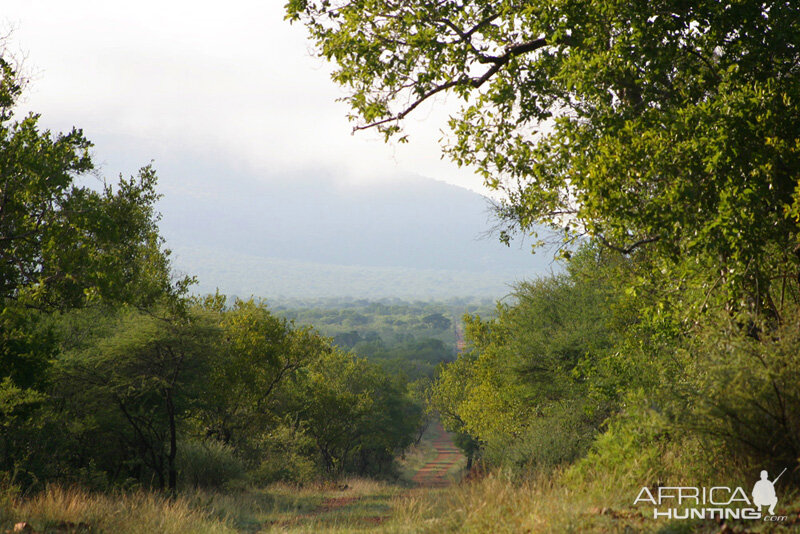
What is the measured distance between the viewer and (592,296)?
2702 centimetres

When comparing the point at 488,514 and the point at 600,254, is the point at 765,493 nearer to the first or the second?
the point at 488,514

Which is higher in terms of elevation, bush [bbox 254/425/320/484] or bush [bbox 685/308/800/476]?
bush [bbox 685/308/800/476]

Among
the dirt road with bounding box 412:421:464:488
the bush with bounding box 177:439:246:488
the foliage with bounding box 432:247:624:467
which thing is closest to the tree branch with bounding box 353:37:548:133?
the foliage with bounding box 432:247:624:467

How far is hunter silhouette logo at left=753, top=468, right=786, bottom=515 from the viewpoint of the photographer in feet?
21.0

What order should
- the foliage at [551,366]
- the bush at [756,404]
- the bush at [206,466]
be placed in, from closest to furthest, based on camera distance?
the bush at [756,404] → the foliage at [551,366] → the bush at [206,466]

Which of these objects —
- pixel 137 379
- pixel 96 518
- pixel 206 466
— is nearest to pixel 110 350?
pixel 137 379

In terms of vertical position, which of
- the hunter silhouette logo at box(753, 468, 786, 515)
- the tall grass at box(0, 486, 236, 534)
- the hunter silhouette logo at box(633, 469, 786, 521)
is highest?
the hunter silhouette logo at box(753, 468, 786, 515)

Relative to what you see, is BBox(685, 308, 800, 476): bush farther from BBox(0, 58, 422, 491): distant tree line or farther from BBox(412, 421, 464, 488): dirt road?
BBox(412, 421, 464, 488): dirt road

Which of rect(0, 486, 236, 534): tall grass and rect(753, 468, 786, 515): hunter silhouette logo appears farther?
rect(0, 486, 236, 534): tall grass

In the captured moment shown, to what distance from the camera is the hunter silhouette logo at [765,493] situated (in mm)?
6410

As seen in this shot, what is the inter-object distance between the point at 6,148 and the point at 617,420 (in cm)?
1173

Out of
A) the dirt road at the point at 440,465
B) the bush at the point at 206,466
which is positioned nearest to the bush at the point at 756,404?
the bush at the point at 206,466

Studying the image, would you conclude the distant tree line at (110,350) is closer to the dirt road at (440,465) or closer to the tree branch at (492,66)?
the tree branch at (492,66)

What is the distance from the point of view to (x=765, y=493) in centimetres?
655
